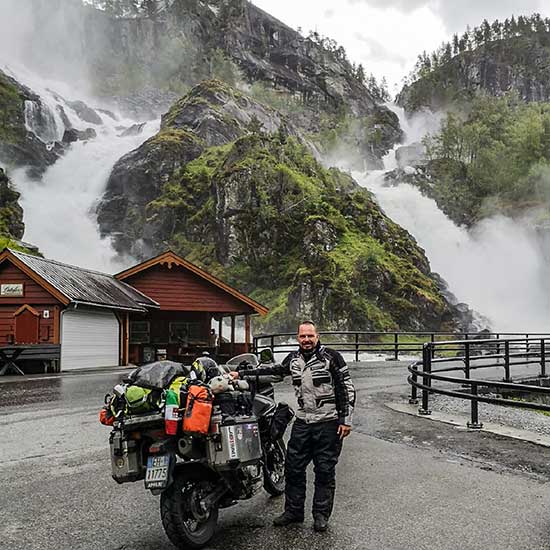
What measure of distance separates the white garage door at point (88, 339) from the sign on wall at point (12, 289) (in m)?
1.77

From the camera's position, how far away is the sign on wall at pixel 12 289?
20953mm

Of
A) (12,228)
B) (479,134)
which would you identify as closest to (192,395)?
(12,228)

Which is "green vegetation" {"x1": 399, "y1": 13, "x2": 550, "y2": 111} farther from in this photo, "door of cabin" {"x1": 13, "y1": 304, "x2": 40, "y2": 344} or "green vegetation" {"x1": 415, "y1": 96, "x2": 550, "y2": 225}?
"door of cabin" {"x1": 13, "y1": 304, "x2": 40, "y2": 344}

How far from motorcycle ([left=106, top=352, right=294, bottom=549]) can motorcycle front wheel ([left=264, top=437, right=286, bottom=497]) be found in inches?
25.8

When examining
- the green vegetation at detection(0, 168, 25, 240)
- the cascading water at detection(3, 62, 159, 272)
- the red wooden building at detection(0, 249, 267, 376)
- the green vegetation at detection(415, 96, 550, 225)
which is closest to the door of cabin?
the red wooden building at detection(0, 249, 267, 376)

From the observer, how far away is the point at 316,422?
15.8ft

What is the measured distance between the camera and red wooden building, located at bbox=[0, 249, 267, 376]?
20.7m

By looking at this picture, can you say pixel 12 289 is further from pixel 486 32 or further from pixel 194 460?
pixel 486 32

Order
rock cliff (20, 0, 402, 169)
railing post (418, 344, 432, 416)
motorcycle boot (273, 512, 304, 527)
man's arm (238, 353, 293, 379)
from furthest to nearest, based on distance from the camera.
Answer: rock cliff (20, 0, 402, 169), railing post (418, 344, 432, 416), man's arm (238, 353, 293, 379), motorcycle boot (273, 512, 304, 527)

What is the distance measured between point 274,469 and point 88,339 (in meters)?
18.0

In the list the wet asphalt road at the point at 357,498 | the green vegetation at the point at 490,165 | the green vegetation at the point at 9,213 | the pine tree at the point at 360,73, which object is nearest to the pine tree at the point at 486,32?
the pine tree at the point at 360,73

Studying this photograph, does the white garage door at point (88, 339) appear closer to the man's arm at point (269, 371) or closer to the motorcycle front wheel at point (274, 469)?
the motorcycle front wheel at point (274, 469)

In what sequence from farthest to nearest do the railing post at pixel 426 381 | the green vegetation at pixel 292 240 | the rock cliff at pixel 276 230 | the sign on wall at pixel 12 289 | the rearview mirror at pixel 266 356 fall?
the rock cliff at pixel 276 230, the green vegetation at pixel 292 240, the sign on wall at pixel 12 289, the railing post at pixel 426 381, the rearview mirror at pixel 266 356

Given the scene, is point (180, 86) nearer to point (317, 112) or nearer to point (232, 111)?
point (317, 112)
